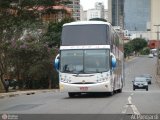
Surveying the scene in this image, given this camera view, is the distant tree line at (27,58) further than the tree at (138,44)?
No

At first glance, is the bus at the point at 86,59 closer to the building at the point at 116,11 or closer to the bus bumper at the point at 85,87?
the bus bumper at the point at 85,87

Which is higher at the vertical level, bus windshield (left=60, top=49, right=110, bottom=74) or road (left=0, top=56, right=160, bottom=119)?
bus windshield (left=60, top=49, right=110, bottom=74)

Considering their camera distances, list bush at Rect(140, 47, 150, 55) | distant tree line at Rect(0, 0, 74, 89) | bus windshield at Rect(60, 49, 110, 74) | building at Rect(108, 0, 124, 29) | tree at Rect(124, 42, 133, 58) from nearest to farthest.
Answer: bus windshield at Rect(60, 49, 110, 74), distant tree line at Rect(0, 0, 74, 89), tree at Rect(124, 42, 133, 58), building at Rect(108, 0, 124, 29), bush at Rect(140, 47, 150, 55)

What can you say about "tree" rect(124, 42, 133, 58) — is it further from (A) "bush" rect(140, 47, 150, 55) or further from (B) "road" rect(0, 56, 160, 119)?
(B) "road" rect(0, 56, 160, 119)

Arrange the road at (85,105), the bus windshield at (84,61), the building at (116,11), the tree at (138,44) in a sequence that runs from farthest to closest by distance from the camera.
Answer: the tree at (138,44)
the building at (116,11)
the bus windshield at (84,61)
the road at (85,105)

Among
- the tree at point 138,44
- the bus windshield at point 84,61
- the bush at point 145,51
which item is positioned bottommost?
the bush at point 145,51

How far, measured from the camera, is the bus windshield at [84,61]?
28359 mm

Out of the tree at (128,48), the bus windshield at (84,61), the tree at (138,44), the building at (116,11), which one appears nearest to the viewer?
the bus windshield at (84,61)

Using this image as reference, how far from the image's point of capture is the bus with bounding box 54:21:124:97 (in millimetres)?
28234

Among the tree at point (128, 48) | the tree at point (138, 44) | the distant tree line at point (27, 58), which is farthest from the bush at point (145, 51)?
the distant tree line at point (27, 58)

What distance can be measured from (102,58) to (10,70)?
28955 millimetres

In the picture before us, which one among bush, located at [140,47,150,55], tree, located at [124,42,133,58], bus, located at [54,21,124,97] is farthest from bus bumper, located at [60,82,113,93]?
bush, located at [140,47,150,55]

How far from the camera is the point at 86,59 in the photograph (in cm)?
2845

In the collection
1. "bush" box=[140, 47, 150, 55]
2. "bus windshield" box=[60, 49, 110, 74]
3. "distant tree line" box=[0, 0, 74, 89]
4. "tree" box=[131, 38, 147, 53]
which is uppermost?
"bus windshield" box=[60, 49, 110, 74]
